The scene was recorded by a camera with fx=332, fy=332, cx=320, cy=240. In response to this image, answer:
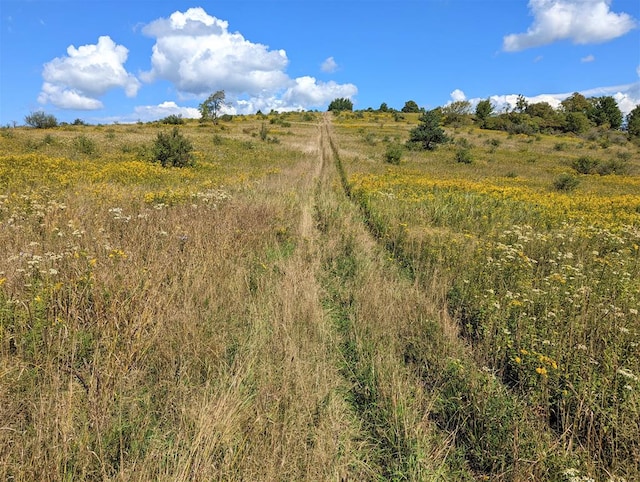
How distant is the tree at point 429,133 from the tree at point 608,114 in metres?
63.2

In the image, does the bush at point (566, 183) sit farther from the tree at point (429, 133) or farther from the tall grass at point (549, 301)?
the tree at point (429, 133)

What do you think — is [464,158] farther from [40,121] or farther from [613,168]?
[40,121]

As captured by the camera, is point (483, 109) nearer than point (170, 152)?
No

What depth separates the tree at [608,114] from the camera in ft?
236

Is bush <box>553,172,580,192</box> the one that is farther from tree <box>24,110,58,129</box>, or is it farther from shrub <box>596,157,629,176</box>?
tree <box>24,110,58,129</box>

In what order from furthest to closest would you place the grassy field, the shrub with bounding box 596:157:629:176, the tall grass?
1. the shrub with bounding box 596:157:629:176
2. the tall grass
3. the grassy field

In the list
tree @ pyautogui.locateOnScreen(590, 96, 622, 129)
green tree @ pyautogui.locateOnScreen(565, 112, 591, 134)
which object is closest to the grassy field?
green tree @ pyautogui.locateOnScreen(565, 112, 591, 134)

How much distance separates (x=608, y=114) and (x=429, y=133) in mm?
68905

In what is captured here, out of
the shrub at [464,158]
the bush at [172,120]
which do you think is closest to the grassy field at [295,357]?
the shrub at [464,158]

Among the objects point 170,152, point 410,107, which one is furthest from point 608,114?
point 170,152

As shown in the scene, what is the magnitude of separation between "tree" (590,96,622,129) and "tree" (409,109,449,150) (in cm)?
6319

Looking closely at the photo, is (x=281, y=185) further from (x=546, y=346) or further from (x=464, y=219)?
(x=546, y=346)

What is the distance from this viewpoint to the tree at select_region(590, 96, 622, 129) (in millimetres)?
72062

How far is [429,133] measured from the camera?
32.6m
